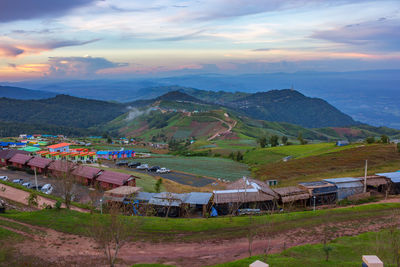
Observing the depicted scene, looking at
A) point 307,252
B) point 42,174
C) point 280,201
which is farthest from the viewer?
point 42,174

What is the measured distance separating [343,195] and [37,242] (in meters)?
32.1

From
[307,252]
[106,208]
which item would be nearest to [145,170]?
[106,208]

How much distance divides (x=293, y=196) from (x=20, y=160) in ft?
153

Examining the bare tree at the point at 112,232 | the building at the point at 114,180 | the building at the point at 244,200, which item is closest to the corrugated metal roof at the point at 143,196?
the bare tree at the point at 112,232

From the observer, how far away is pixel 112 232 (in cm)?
1786

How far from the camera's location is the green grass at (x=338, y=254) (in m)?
15.8

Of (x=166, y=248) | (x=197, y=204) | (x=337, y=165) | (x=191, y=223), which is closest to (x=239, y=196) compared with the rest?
(x=197, y=204)

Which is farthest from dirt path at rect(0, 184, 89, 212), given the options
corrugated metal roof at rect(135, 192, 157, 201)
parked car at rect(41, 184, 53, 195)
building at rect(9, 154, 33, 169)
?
building at rect(9, 154, 33, 169)

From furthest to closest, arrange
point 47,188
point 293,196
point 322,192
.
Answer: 1. point 47,188
2. point 322,192
3. point 293,196

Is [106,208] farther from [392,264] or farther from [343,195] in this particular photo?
[343,195]

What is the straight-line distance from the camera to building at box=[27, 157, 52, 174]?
4803 centimetres

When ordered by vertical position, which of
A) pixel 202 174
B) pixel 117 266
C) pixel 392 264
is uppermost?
pixel 392 264

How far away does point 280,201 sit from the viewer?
108 feet

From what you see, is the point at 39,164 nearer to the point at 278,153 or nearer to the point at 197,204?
the point at 197,204
